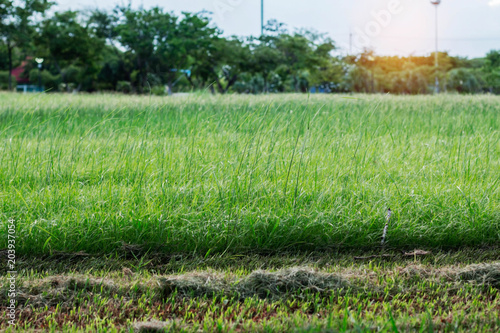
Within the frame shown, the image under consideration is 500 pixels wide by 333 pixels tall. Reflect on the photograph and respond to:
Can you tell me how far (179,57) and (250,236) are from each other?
84.0 feet

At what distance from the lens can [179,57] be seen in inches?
1073

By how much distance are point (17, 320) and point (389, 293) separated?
2055mm

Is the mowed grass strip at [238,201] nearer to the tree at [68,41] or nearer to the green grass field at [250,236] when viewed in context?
the green grass field at [250,236]

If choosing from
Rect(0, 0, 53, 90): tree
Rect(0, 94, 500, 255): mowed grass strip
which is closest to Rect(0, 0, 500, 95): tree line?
Rect(0, 0, 53, 90): tree

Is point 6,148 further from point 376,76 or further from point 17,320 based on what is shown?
point 376,76

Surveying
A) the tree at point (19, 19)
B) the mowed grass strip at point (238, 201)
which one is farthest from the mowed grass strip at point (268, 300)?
the tree at point (19, 19)

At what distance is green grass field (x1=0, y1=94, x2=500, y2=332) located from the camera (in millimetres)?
2318

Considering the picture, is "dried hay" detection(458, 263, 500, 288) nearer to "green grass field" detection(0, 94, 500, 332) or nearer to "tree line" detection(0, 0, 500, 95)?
"green grass field" detection(0, 94, 500, 332)

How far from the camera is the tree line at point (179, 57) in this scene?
27.2 m

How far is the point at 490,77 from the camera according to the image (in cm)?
3578

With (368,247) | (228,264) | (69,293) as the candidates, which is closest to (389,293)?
(368,247)

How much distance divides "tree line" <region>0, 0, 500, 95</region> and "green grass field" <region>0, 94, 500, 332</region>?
67.5 ft

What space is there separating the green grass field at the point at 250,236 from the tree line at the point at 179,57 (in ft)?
67.5

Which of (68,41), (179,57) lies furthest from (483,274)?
(68,41)
